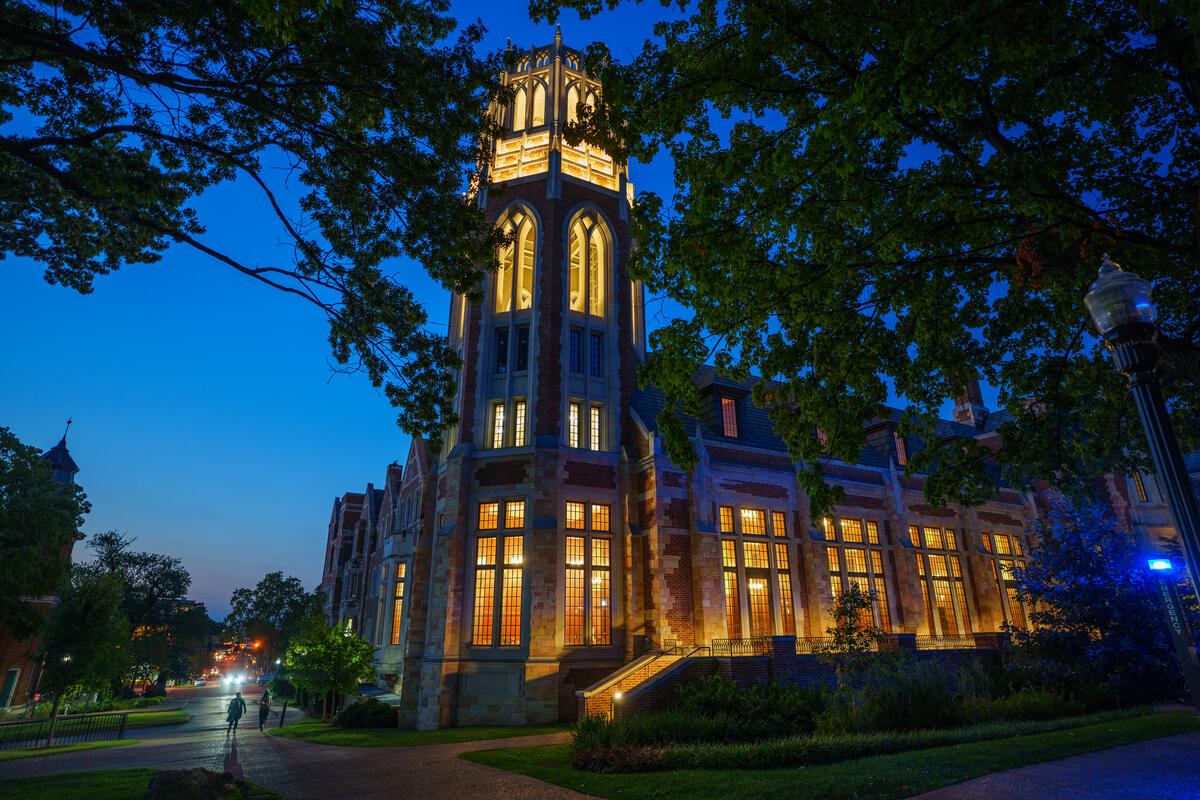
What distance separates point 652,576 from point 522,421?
25.0 ft

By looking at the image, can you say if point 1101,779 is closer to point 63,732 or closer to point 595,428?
point 595,428

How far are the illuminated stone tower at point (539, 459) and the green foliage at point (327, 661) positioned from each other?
4.03 metres

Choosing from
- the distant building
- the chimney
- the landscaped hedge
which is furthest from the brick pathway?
the chimney

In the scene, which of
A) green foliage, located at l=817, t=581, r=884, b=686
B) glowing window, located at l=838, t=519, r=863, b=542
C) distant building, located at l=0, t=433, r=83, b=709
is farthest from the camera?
distant building, located at l=0, t=433, r=83, b=709

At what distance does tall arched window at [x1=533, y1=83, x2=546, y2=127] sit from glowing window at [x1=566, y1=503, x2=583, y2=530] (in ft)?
60.5

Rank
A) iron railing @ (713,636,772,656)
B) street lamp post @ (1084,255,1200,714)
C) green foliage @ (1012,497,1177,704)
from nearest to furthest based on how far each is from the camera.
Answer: street lamp post @ (1084,255,1200,714) → green foliage @ (1012,497,1177,704) → iron railing @ (713,636,772,656)

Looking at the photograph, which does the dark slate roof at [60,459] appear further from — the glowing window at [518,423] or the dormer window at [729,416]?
the dormer window at [729,416]

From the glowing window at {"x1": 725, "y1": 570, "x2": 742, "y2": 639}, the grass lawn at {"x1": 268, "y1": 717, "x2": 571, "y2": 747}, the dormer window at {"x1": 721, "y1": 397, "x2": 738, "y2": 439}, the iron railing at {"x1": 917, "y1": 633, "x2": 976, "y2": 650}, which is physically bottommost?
the grass lawn at {"x1": 268, "y1": 717, "x2": 571, "y2": 747}

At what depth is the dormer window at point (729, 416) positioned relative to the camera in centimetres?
2550

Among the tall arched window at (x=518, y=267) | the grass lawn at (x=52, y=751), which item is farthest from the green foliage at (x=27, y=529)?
the tall arched window at (x=518, y=267)

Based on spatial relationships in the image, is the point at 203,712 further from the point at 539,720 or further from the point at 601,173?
the point at 601,173

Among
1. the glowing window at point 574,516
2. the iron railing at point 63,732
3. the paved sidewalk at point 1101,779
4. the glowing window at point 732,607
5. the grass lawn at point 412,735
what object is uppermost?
the glowing window at point 574,516

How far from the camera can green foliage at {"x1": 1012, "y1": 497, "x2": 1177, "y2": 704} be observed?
56.1ft

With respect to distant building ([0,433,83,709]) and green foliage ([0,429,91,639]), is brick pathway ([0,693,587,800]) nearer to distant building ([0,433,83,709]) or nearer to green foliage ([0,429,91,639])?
Result: green foliage ([0,429,91,639])
